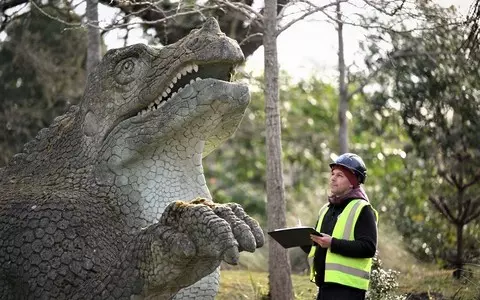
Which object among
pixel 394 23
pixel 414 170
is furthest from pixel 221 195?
pixel 394 23

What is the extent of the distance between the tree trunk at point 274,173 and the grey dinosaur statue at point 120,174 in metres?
2.21

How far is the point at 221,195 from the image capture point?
17.7m

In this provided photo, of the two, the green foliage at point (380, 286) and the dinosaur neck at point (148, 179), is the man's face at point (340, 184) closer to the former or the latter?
the dinosaur neck at point (148, 179)

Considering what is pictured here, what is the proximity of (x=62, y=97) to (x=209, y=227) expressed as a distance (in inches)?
391

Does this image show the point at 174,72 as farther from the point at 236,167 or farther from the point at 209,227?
the point at 236,167

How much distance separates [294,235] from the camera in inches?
215

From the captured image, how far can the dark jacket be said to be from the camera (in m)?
5.16

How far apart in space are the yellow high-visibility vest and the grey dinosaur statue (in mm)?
749

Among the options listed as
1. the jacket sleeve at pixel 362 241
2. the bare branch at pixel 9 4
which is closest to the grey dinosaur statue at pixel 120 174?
the jacket sleeve at pixel 362 241

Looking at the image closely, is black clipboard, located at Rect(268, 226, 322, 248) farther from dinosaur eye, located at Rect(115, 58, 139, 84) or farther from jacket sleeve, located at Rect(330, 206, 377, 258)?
dinosaur eye, located at Rect(115, 58, 139, 84)

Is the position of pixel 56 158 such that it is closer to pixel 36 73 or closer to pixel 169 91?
pixel 169 91

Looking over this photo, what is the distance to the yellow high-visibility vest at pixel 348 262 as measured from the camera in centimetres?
523

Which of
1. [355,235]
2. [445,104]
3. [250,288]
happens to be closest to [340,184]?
[355,235]

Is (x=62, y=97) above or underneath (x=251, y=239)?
above
